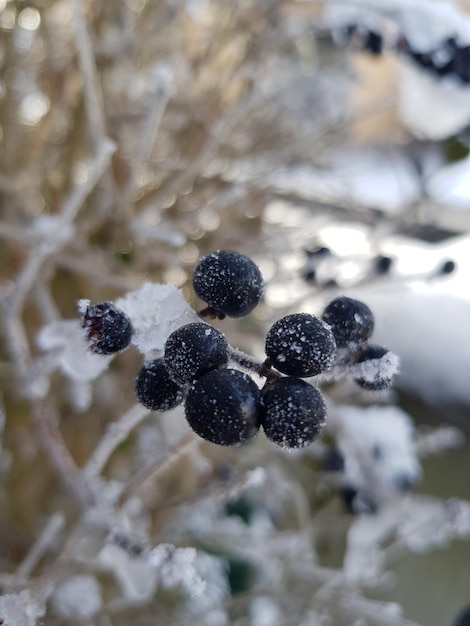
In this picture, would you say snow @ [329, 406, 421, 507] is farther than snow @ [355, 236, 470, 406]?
No

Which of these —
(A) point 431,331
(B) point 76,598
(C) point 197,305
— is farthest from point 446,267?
(A) point 431,331

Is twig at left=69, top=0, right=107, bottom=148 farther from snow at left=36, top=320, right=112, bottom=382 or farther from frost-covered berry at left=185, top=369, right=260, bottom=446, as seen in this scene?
frost-covered berry at left=185, top=369, right=260, bottom=446

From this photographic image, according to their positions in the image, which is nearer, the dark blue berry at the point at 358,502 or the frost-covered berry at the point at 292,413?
the frost-covered berry at the point at 292,413

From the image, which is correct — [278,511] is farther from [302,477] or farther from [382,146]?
[382,146]

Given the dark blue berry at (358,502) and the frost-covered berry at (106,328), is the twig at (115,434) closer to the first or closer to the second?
the frost-covered berry at (106,328)

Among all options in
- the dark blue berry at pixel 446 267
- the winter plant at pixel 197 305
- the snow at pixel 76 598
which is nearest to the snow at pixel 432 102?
the winter plant at pixel 197 305

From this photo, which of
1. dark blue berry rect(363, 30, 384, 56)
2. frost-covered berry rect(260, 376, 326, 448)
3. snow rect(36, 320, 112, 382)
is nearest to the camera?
frost-covered berry rect(260, 376, 326, 448)

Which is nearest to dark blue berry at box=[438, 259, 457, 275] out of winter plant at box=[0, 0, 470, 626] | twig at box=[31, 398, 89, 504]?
winter plant at box=[0, 0, 470, 626]
